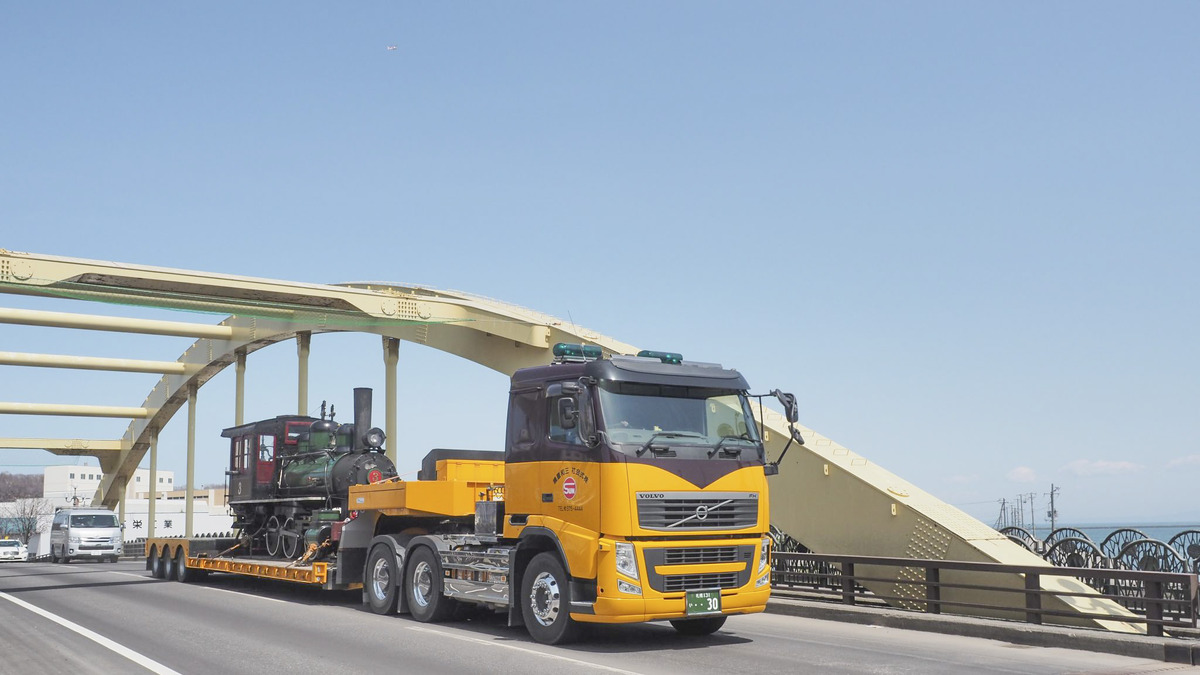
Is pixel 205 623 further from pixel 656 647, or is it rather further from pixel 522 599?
pixel 656 647

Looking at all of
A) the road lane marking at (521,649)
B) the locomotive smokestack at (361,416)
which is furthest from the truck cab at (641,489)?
the locomotive smokestack at (361,416)

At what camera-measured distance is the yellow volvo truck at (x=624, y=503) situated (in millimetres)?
11133

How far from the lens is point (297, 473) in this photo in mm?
21281

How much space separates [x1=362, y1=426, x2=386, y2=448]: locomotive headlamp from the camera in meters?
20.1

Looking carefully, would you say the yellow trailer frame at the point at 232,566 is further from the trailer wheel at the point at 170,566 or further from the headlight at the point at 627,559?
the headlight at the point at 627,559

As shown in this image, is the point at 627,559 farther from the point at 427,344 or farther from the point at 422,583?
the point at 427,344

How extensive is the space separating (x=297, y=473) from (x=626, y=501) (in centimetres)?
1214

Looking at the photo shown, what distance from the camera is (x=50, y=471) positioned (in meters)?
148

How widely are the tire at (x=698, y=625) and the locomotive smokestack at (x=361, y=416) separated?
29.8ft

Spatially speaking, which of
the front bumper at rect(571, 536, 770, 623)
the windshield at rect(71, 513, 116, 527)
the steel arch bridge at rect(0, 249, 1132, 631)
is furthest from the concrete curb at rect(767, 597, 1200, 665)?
the windshield at rect(71, 513, 116, 527)

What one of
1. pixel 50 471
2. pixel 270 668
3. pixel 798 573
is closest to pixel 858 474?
pixel 798 573

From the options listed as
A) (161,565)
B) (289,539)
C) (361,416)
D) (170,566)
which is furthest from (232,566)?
(161,565)

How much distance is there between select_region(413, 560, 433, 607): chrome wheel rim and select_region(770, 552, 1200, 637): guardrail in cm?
596

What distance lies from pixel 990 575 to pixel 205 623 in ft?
35.6
